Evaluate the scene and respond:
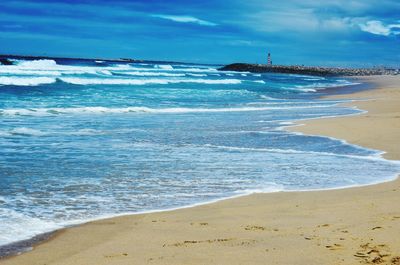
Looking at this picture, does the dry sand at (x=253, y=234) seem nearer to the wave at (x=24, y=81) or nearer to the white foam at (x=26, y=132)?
the white foam at (x=26, y=132)

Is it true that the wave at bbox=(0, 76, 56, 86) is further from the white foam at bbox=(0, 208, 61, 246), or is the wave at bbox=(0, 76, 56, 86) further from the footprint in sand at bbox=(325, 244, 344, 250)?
the footprint in sand at bbox=(325, 244, 344, 250)

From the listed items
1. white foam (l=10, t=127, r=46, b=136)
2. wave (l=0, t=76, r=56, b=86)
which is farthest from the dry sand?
wave (l=0, t=76, r=56, b=86)

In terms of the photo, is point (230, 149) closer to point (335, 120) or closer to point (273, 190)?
point (273, 190)

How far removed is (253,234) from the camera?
16.9 ft

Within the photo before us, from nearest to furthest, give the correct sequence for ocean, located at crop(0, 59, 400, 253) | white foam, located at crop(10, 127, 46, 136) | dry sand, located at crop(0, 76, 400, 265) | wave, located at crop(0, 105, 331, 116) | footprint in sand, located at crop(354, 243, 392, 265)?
footprint in sand, located at crop(354, 243, 392, 265) < dry sand, located at crop(0, 76, 400, 265) < ocean, located at crop(0, 59, 400, 253) < white foam, located at crop(10, 127, 46, 136) < wave, located at crop(0, 105, 331, 116)

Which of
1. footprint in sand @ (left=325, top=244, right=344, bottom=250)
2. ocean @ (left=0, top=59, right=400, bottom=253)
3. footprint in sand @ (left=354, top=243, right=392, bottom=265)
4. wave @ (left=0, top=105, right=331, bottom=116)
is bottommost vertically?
wave @ (left=0, top=105, right=331, bottom=116)

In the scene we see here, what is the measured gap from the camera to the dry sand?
14.5ft

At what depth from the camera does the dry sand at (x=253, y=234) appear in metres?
4.42

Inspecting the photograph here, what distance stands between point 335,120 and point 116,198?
1174 cm

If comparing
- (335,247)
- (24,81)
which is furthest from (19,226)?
(24,81)

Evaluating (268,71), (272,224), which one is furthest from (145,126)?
(268,71)

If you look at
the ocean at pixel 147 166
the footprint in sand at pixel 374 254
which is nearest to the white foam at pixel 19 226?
the ocean at pixel 147 166

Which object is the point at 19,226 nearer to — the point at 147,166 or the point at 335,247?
the point at 335,247

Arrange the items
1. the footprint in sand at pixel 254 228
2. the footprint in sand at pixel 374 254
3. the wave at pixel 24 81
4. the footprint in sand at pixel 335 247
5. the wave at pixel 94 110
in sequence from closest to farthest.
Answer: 1. the footprint in sand at pixel 374 254
2. the footprint in sand at pixel 335 247
3. the footprint in sand at pixel 254 228
4. the wave at pixel 94 110
5. the wave at pixel 24 81
